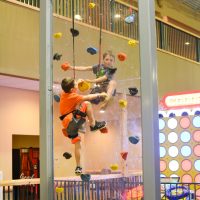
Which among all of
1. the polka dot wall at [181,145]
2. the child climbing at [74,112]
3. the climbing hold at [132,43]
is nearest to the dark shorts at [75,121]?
the child climbing at [74,112]

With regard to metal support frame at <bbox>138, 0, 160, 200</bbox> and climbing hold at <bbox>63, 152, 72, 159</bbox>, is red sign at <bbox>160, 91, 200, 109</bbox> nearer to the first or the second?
climbing hold at <bbox>63, 152, 72, 159</bbox>

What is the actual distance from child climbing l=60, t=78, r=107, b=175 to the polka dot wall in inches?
161

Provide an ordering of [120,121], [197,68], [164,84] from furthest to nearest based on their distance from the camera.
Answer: [197,68]
[164,84]
[120,121]

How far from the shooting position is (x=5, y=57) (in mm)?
6367

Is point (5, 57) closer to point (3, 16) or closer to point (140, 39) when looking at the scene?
point (3, 16)

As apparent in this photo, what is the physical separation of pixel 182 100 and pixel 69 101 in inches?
179

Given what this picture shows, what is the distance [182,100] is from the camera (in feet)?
22.5

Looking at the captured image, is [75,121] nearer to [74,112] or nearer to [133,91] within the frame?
[74,112]

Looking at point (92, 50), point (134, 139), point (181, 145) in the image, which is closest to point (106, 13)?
point (92, 50)

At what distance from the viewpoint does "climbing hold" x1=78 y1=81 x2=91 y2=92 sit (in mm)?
Result: 2592

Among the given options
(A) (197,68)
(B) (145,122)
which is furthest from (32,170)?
(B) (145,122)

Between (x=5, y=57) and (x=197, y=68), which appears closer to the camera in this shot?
(x=5, y=57)

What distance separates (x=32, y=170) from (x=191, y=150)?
394 cm

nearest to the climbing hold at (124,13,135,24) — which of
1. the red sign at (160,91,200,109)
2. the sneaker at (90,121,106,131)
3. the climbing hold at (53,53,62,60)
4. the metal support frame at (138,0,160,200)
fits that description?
the metal support frame at (138,0,160,200)
